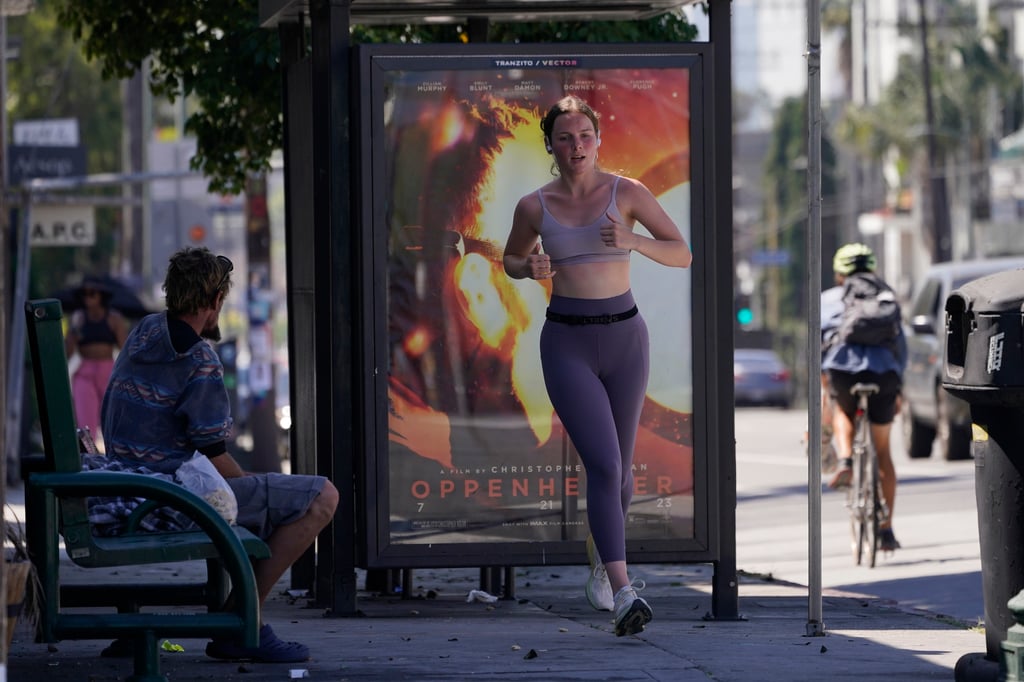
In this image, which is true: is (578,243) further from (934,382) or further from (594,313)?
(934,382)

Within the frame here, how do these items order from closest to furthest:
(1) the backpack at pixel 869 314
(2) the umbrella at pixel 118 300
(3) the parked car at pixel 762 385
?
(1) the backpack at pixel 869 314, (2) the umbrella at pixel 118 300, (3) the parked car at pixel 762 385

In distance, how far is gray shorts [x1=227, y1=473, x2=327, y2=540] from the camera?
21.5ft

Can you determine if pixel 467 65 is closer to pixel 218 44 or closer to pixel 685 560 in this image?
pixel 685 560

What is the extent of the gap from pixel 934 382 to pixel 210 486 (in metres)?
15.3

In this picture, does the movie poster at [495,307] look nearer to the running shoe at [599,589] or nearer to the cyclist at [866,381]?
the running shoe at [599,589]

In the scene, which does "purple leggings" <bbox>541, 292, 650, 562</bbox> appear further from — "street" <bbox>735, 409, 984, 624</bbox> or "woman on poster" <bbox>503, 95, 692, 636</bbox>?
"street" <bbox>735, 409, 984, 624</bbox>

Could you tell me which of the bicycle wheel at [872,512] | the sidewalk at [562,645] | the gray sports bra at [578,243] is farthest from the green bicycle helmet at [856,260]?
the gray sports bra at [578,243]

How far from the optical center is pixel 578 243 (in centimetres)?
755

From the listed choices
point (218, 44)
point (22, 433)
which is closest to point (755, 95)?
point (22, 433)

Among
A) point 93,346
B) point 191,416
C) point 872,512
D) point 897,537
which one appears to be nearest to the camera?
point 191,416

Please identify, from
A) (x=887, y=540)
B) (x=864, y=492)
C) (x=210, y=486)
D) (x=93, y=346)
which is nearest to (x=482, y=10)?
(x=210, y=486)

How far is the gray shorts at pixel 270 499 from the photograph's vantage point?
656 cm

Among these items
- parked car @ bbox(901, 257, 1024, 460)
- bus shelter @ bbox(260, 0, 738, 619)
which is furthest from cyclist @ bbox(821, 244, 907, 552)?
parked car @ bbox(901, 257, 1024, 460)

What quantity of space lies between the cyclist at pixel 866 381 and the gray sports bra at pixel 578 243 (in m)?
4.96
